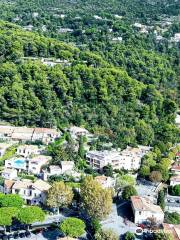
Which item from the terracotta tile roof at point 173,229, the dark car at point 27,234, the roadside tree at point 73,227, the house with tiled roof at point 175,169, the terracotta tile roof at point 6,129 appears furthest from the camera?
the terracotta tile roof at point 6,129

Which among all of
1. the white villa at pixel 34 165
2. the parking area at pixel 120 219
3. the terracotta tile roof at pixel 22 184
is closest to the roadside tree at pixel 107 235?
the parking area at pixel 120 219

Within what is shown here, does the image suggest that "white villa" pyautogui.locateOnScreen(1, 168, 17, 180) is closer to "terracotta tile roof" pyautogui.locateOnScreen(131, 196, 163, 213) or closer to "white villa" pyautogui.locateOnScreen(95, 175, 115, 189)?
"white villa" pyautogui.locateOnScreen(95, 175, 115, 189)

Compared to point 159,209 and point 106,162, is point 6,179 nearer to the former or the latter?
point 106,162

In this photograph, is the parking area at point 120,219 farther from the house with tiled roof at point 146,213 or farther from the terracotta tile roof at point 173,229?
the terracotta tile roof at point 173,229

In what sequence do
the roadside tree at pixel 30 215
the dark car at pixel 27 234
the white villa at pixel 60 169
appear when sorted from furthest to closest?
the white villa at pixel 60 169 < the dark car at pixel 27 234 < the roadside tree at pixel 30 215

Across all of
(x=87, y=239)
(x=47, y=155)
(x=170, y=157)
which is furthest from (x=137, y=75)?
(x=87, y=239)

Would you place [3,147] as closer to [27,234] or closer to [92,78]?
[27,234]

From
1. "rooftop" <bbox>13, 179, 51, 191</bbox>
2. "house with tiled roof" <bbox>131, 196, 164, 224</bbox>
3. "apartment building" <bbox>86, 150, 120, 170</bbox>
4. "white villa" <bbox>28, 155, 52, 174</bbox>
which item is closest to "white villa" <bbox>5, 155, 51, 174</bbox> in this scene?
"white villa" <bbox>28, 155, 52, 174</bbox>
